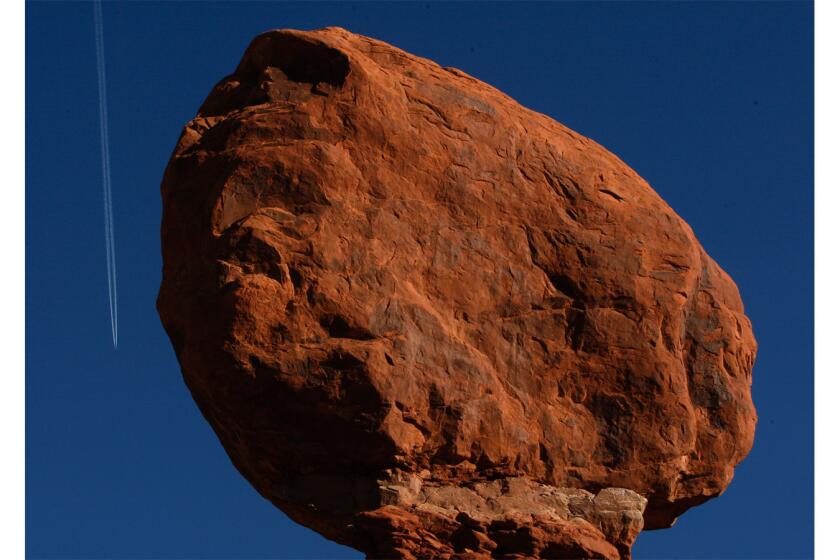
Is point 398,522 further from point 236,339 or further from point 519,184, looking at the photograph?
point 519,184

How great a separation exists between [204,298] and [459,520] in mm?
2986

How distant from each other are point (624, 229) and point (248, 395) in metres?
4.14

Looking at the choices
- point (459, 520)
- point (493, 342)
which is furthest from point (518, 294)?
point (459, 520)

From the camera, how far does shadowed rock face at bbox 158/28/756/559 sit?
1462 centimetres

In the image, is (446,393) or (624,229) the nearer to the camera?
(446,393)

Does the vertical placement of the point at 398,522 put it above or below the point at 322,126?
below

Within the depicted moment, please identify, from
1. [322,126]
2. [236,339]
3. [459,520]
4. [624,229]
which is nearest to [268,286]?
[236,339]

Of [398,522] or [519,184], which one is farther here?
[519,184]

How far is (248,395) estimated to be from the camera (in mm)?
14578

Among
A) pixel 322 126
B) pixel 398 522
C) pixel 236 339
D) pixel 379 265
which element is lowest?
pixel 398 522

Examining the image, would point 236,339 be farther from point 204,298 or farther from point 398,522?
point 398,522

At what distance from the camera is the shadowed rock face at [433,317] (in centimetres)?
1462

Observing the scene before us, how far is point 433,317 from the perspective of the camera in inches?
594

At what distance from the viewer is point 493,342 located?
50.6 feet
